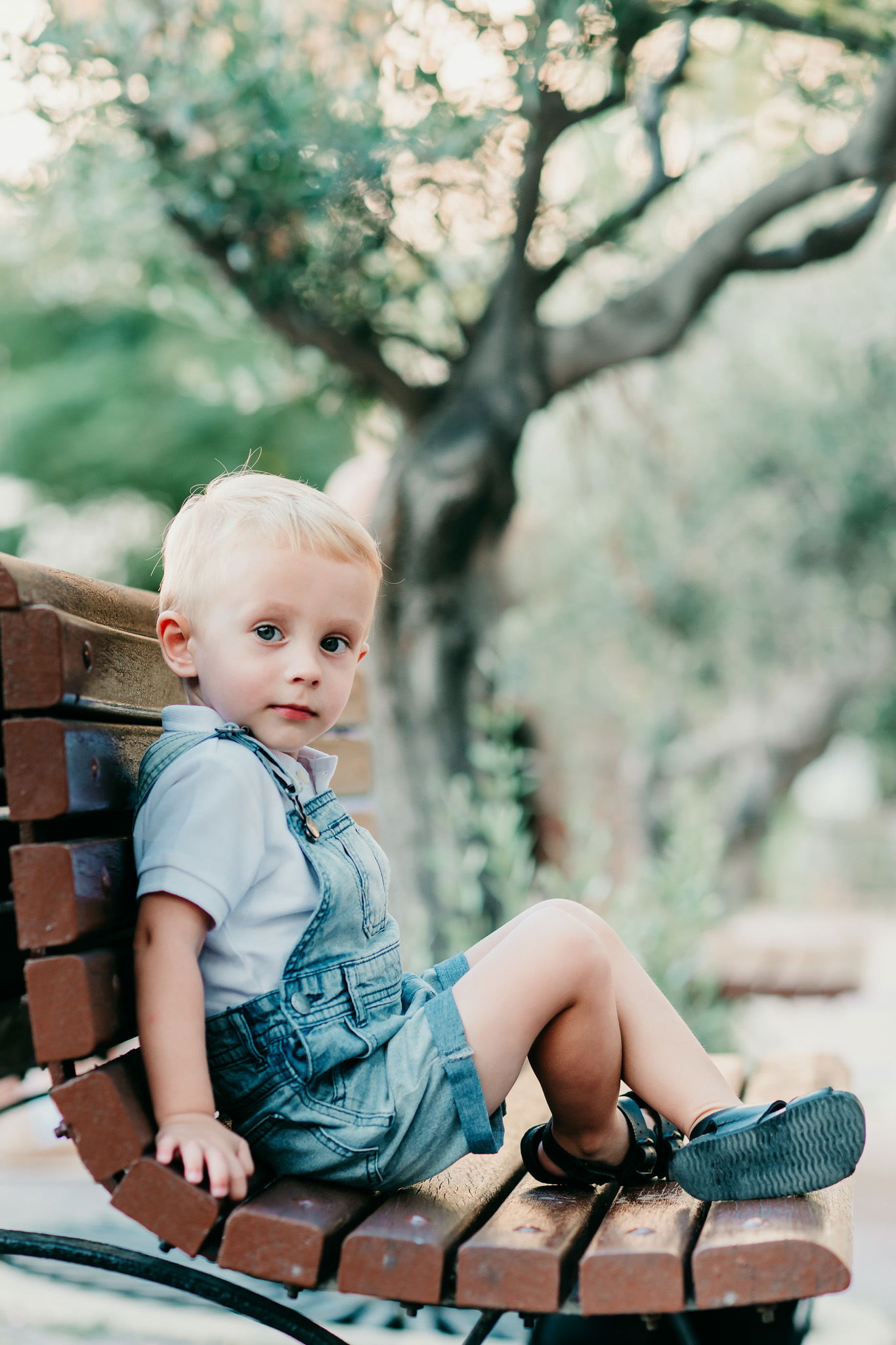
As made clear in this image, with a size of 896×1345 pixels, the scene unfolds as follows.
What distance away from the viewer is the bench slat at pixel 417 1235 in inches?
48.3

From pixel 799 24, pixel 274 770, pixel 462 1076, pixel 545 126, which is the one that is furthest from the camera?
pixel 799 24

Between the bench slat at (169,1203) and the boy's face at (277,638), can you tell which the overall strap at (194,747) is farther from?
the bench slat at (169,1203)

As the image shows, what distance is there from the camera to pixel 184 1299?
8.93 ft

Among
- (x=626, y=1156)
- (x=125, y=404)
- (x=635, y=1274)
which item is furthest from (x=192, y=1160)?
(x=125, y=404)

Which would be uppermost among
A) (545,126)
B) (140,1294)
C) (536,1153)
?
(545,126)

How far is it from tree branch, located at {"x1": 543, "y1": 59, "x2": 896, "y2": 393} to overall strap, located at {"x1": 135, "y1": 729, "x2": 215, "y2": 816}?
2.58m

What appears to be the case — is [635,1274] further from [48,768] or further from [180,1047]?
[48,768]

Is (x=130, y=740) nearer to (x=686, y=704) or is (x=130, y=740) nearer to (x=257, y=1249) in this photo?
(x=257, y=1249)

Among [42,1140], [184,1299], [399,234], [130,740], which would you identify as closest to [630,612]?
[399,234]

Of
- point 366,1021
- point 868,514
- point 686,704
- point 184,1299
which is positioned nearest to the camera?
point 366,1021

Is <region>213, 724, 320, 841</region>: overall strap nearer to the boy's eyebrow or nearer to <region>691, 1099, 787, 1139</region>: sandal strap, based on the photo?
the boy's eyebrow

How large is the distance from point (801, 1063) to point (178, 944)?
1.27m

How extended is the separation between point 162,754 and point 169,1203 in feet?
1.62

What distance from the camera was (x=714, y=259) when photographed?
357 cm
